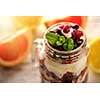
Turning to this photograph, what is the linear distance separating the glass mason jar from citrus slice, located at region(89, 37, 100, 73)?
2cm

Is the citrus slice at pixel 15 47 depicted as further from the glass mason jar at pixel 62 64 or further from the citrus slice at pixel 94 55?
the citrus slice at pixel 94 55

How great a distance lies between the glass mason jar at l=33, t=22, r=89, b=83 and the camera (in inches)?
37.6

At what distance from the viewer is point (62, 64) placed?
3.16 ft

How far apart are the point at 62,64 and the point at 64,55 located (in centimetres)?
3

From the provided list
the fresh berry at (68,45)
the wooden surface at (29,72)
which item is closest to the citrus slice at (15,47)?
the wooden surface at (29,72)

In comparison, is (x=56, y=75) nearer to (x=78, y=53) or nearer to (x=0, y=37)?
(x=78, y=53)

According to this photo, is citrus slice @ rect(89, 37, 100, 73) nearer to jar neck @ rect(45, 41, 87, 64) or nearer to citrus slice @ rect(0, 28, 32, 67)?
jar neck @ rect(45, 41, 87, 64)

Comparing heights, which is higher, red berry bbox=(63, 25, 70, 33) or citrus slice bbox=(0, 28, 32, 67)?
red berry bbox=(63, 25, 70, 33)

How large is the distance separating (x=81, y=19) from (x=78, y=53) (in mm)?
108

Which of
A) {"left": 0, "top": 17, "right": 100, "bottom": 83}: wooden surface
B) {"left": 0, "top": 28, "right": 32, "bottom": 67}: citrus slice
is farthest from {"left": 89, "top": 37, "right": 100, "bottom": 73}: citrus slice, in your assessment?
{"left": 0, "top": 28, "right": 32, "bottom": 67}: citrus slice
